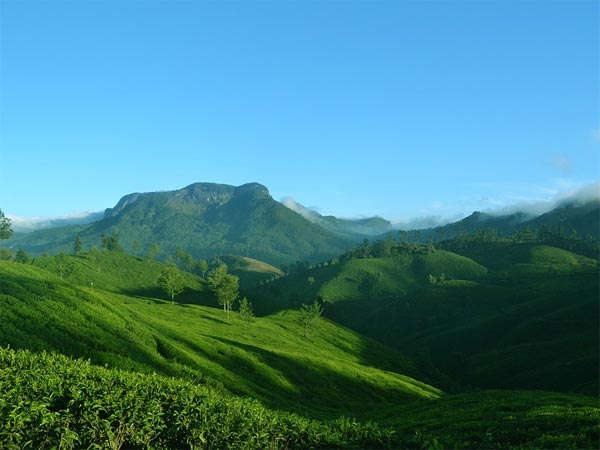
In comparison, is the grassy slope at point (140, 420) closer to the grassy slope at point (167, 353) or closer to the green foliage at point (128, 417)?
the green foliage at point (128, 417)

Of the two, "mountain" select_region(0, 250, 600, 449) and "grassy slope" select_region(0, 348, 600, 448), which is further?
"mountain" select_region(0, 250, 600, 449)

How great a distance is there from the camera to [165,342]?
72062mm

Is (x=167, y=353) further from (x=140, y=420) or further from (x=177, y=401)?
(x=140, y=420)

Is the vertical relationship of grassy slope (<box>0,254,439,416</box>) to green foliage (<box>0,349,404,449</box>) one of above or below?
below

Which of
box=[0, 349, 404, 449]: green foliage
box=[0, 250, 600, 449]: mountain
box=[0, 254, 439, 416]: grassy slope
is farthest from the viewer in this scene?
box=[0, 254, 439, 416]: grassy slope

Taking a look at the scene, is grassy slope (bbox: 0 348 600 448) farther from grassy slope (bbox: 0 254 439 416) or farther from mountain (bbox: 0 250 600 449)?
grassy slope (bbox: 0 254 439 416)

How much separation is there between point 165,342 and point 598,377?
126524mm

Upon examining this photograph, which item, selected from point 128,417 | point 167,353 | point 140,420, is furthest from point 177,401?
point 167,353

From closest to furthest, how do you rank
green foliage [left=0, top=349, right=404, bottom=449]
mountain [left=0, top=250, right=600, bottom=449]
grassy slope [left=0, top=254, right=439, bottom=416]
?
green foliage [left=0, top=349, right=404, bottom=449]
mountain [left=0, top=250, right=600, bottom=449]
grassy slope [left=0, top=254, right=439, bottom=416]

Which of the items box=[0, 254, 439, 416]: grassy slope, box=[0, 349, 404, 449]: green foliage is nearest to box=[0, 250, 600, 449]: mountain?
box=[0, 349, 404, 449]: green foliage

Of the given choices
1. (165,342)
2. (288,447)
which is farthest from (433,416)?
(165,342)

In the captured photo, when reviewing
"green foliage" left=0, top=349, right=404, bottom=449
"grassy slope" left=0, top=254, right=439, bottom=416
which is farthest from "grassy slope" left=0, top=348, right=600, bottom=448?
"grassy slope" left=0, top=254, right=439, bottom=416

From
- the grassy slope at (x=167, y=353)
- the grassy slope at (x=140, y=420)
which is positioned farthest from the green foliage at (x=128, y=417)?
the grassy slope at (x=167, y=353)

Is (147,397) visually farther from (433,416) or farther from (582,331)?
(582,331)
